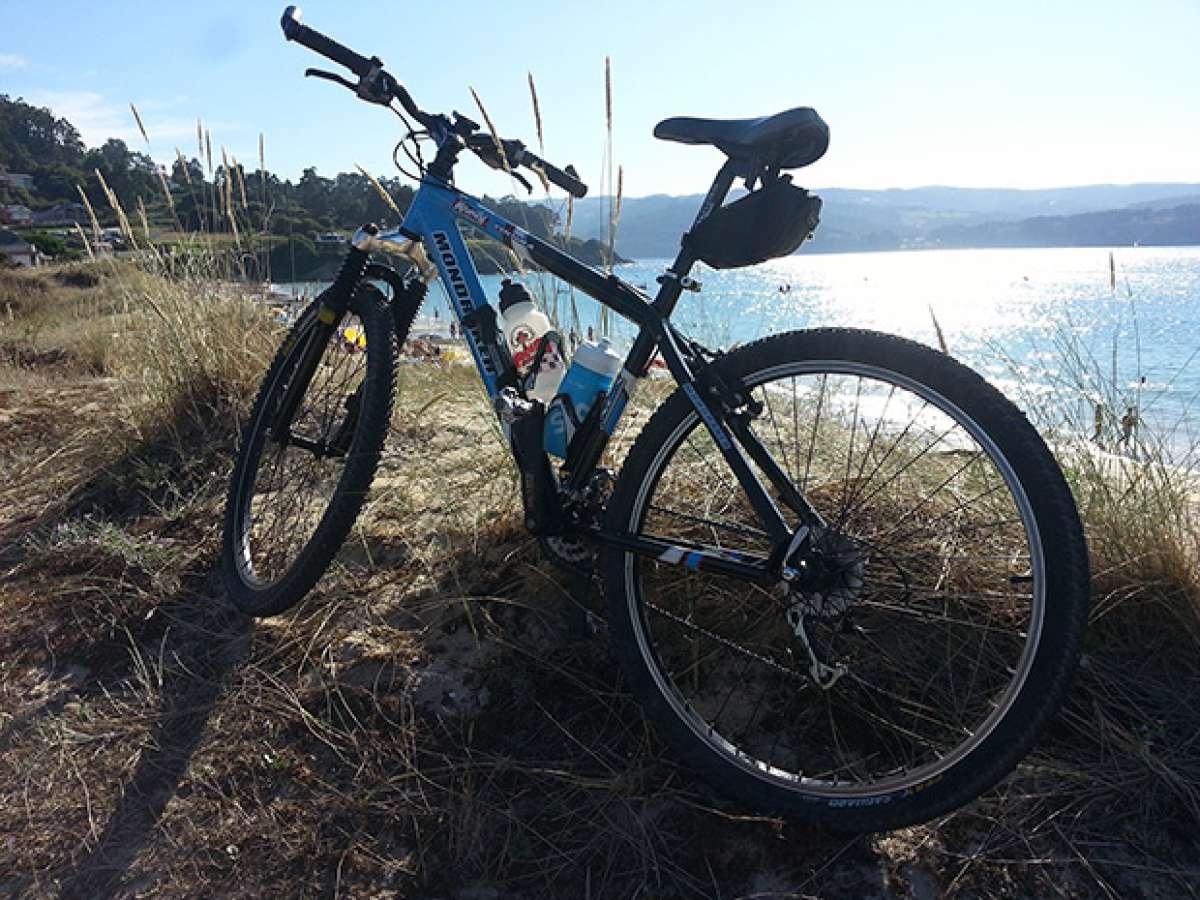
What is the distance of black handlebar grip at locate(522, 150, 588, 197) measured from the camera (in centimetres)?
238

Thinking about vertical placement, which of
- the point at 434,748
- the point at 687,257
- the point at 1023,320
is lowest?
the point at 1023,320

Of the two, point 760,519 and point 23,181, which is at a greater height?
point 23,181

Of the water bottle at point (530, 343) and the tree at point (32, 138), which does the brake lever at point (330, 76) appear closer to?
the water bottle at point (530, 343)

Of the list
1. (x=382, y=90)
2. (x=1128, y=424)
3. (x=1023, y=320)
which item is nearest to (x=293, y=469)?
(x=382, y=90)

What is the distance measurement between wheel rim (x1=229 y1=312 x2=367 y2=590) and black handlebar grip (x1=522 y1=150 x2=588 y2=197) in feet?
2.46

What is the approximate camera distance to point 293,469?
2.88 meters

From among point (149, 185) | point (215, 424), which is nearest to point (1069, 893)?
point (215, 424)

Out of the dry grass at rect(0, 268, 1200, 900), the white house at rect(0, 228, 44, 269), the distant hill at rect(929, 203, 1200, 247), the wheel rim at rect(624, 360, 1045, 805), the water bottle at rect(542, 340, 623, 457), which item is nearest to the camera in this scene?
the dry grass at rect(0, 268, 1200, 900)

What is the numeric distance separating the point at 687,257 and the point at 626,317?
258 mm

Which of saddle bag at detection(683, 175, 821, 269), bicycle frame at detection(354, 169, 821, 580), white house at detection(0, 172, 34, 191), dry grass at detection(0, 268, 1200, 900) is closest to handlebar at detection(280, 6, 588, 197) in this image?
bicycle frame at detection(354, 169, 821, 580)

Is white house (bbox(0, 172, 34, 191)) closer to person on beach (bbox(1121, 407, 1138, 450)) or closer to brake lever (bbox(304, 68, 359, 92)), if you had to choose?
brake lever (bbox(304, 68, 359, 92))

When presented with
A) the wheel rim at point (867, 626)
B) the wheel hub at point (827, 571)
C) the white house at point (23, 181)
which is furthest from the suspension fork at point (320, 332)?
the white house at point (23, 181)

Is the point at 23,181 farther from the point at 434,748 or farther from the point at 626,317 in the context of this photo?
the point at 434,748

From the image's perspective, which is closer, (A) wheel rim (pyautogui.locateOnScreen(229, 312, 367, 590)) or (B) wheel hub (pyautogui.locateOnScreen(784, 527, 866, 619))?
(B) wheel hub (pyautogui.locateOnScreen(784, 527, 866, 619))
